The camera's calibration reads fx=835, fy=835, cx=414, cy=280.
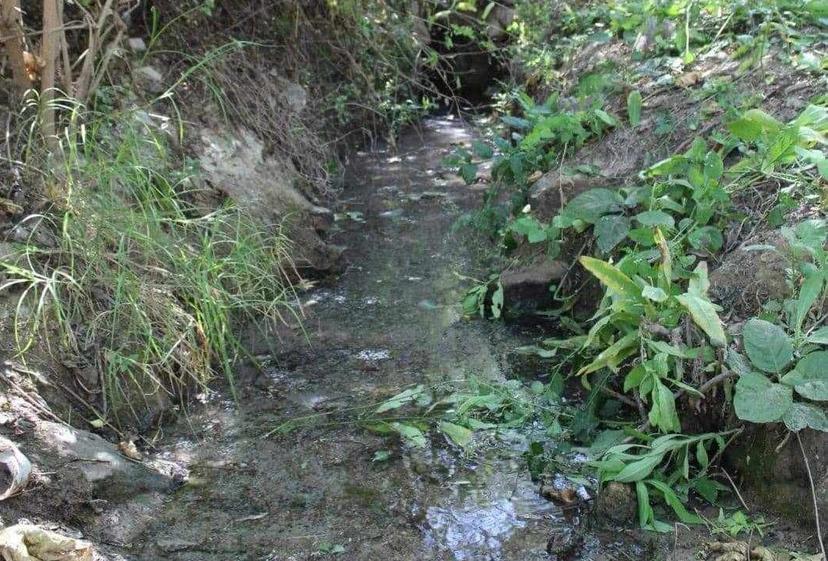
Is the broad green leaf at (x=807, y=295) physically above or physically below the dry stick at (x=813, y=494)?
above

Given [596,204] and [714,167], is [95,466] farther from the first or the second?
[714,167]

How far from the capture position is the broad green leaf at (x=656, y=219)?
2904 mm

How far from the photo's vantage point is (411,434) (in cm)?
A: 278

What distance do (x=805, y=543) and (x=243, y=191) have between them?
3061 millimetres

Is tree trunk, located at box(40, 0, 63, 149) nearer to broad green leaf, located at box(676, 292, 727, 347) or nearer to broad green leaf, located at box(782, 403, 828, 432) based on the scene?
broad green leaf, located at box(676, 292, 727, 347)

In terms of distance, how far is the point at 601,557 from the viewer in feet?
7.17

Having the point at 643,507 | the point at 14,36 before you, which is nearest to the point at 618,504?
the point at 643,507

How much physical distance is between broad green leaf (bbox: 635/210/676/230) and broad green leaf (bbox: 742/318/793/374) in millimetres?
692

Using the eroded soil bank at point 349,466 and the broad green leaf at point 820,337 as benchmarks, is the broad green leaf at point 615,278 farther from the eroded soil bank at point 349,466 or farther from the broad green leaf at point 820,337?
the eroded soil bank at point 349,466

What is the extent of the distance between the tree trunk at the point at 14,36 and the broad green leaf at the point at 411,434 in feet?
7.05

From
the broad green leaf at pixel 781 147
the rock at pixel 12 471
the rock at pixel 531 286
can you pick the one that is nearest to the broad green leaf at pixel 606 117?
the rock at pixel 531 286

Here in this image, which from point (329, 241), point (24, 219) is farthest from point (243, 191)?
point (24, 219)

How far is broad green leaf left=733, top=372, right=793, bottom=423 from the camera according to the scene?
2.13m

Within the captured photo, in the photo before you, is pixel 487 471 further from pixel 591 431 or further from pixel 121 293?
pixel 121 293
